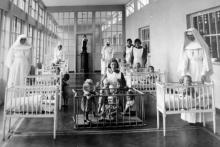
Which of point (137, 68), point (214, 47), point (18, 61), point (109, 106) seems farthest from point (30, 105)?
point (214, 47)

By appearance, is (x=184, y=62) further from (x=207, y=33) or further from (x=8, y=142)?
(x=8, y=142)

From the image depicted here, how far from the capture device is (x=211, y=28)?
4.55 metres

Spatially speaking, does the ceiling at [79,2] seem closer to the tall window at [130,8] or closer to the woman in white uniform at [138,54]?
the tall window at [130,8]

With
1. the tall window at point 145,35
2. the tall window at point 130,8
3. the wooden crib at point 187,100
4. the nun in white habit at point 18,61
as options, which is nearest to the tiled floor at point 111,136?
the wooden crib at point 187,100

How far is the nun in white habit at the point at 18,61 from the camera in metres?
4.10

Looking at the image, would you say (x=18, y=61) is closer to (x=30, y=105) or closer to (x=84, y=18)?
(x=30, y=105)

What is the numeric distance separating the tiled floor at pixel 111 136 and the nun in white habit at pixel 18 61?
4.21 feet

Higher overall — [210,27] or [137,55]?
[210,27]

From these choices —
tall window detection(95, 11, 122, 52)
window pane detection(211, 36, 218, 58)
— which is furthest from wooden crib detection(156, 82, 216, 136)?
tall window detection(95, 11, 122, 52)

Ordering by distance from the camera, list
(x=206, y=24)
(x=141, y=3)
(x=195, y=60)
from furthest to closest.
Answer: (x=141, y=3) → (x=206, y=24) → (x=195, y=60)

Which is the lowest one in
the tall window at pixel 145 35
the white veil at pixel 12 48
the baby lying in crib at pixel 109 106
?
the baby lying in crib at pixel 109 106

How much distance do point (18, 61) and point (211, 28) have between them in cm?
452

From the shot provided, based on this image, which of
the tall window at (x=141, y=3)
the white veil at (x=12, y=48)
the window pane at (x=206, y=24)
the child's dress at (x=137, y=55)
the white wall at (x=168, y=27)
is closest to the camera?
the white veil at (x=12, y=48)

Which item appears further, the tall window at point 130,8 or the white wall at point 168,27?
the tall window at point 130,8
